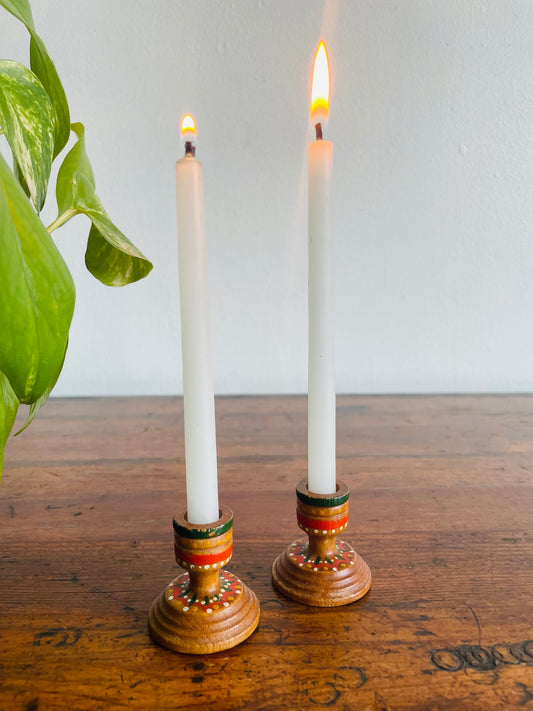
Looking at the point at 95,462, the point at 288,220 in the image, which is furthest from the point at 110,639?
the point at 288,220

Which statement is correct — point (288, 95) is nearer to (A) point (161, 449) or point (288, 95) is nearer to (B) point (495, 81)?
(B) point (495, 81)

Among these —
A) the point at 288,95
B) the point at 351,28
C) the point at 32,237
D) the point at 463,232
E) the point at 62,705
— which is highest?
the point at 351,28

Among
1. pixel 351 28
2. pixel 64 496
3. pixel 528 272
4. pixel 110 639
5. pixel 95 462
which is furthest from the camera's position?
pixel 528 272

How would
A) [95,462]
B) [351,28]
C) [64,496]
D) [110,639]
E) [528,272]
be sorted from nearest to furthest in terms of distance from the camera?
[110,639] < [64,496] < [95,462] < [351,28] < [528,272]

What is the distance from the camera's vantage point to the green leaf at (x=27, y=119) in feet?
0.94

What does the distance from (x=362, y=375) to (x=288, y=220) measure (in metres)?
0.38

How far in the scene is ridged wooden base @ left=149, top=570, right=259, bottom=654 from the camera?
0.34 metres

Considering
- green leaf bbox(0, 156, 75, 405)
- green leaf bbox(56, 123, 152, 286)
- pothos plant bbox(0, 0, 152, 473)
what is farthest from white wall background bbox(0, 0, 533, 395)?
green leaf bbox(0, 156, 75, 405)

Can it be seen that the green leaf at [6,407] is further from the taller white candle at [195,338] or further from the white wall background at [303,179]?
the white wall background at [303,179]

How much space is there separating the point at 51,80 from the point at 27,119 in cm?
6

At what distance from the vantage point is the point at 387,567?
1.44ft

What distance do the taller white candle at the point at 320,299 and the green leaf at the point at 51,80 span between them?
6.9 inches

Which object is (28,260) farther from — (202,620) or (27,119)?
(202,620)

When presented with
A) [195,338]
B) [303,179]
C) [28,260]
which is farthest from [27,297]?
[303,179]
